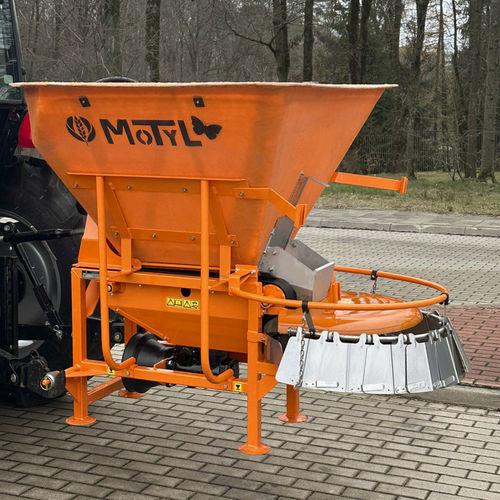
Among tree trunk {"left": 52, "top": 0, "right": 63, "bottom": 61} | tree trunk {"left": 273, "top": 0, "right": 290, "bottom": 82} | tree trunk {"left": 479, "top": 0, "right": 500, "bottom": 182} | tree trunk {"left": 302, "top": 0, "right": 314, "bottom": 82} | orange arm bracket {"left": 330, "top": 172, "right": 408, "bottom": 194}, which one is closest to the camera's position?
orange arm bracket {"left": 330, "top": 172, "right": 408, "bottom": 194}

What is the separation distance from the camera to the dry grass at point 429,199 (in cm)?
1728

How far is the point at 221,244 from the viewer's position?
391 cm

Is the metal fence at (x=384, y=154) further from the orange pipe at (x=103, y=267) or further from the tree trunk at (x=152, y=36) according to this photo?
the orange pipe at (x=103, y=267)

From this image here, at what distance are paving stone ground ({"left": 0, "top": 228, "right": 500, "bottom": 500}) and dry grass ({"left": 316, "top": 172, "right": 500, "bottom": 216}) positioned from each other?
11.8 metres

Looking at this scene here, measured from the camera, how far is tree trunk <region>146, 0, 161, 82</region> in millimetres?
19031

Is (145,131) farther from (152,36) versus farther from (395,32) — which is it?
(395,32)

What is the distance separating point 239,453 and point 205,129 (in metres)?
1.79

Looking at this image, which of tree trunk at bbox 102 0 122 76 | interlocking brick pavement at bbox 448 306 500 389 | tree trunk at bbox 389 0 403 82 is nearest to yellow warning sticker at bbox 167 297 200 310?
interlocking brick pavement at bbox 448 306 500 389

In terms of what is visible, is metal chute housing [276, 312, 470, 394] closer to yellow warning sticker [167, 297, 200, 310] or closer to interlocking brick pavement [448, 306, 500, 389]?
yellow warning sticker [167, 297, 200, 310]

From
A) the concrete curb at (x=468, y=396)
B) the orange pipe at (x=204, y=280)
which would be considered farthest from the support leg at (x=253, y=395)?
the concrete curb at (x=468, y=396)

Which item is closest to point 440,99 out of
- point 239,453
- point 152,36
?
point 152,36

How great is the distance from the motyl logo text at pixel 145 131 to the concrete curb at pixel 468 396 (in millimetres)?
2659

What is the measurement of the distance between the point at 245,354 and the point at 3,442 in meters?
1.42

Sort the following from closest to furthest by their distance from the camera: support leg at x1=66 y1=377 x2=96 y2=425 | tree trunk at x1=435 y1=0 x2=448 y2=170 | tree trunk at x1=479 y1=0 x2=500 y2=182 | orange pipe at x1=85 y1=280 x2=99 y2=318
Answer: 1. support leg at x1=66 y1=377 x2=96 y2=425
2. orange pipe at x1=85 y1=280 x2=99 y2=318
3. tree trunk at x1=479 y1=0 x2=500 y2=182
4. tree trunk at x1=435 y1=0 x2=448 y2=170
